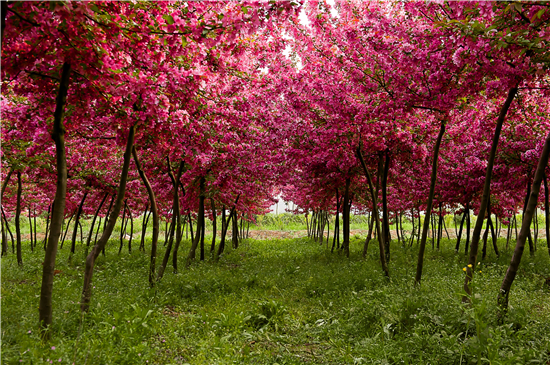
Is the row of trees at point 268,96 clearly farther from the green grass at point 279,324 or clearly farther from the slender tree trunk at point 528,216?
the green grass at point 279,324

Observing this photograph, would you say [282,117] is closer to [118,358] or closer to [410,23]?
[410,23]

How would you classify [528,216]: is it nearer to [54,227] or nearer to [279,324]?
[279,324]

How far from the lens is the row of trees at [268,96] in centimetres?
386

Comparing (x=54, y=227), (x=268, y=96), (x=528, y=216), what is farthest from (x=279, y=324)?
(x=268, y=96)

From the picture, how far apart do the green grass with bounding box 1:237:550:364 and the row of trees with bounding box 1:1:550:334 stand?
0.64 m

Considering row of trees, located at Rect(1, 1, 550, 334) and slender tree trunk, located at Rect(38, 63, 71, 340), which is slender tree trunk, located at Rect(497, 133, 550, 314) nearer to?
row of trees, located at Rect(1, 1, 550, 334)

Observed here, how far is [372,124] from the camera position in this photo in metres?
7.74

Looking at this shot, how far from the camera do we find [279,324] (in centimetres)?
584

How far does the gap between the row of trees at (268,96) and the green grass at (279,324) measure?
0.64 meters

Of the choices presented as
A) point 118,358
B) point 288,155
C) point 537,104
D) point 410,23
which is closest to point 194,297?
point 118,358

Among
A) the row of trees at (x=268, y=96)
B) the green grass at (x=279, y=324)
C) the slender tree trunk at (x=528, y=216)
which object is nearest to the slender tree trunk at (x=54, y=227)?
the row of trees at (x=268, y=96)

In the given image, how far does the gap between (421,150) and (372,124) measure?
6.77 ft

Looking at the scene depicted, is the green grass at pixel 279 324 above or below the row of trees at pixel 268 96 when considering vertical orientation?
below

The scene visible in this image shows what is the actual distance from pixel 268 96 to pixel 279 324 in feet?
19.3
